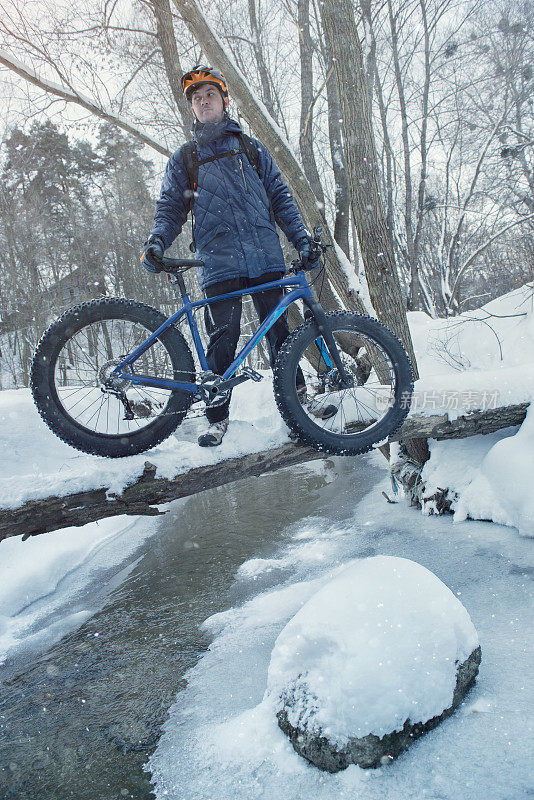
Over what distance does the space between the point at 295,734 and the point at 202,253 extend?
277cm

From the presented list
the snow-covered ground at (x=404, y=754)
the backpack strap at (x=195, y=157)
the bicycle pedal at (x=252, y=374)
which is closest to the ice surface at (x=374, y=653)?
the snow-covered ground at (x=404, y=754)

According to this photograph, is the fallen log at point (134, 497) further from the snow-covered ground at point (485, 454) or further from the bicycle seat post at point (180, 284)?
the snow-covered ground at point (485, 454)

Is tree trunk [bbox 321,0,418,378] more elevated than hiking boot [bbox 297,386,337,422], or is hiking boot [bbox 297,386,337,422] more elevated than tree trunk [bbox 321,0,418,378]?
tree trunk [bbox 321,0,418,378]

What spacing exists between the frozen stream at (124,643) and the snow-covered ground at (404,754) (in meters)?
0.20

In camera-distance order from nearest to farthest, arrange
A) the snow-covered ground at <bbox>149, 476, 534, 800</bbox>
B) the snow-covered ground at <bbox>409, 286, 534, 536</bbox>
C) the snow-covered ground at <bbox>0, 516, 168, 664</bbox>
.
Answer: the snow-covered ground at <bbox>149, 476, 534, 800</bbox> → the snow-covered ground at <bbox>409, 286, 534, 536</bbox> → the snow-covered ground at <bbox>0, 516, 168, 664</bbox>

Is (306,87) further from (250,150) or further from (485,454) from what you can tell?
(485,454)

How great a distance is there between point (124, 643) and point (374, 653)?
2309mm

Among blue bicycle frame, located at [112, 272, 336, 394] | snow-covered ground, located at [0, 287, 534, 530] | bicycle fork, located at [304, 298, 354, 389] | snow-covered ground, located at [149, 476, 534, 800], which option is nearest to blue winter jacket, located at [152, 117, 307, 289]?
blue bicycle frame, located at [112, 272, 336, 394]

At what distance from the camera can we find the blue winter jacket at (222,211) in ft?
9.93

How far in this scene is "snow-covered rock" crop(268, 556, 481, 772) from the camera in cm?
260

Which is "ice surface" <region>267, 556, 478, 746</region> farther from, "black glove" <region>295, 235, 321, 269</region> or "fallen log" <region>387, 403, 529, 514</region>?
"black glove" <region>295, 235, 321, 269</region>

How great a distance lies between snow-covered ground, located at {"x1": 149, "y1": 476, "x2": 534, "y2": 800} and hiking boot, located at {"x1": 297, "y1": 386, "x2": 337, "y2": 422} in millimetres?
1732

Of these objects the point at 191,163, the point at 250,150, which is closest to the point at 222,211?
the point at 191,163

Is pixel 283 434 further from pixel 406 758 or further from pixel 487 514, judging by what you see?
pixel 487 514
